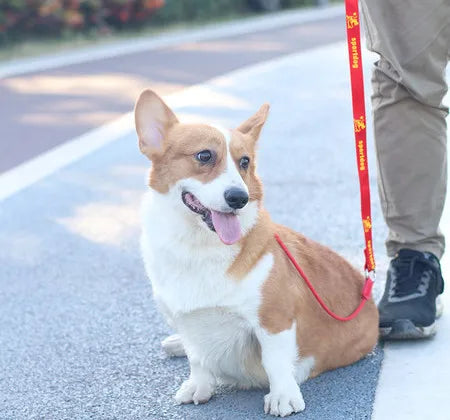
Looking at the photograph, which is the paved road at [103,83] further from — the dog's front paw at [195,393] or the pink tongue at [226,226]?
the pink tongue at [226,226]

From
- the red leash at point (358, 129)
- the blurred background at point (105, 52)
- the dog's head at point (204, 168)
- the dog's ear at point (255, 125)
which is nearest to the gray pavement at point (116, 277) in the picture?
the red leash at point (358, 129)

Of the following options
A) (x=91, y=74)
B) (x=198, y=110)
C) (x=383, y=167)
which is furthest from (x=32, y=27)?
(x=383, y=167)

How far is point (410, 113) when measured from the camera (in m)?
3.85

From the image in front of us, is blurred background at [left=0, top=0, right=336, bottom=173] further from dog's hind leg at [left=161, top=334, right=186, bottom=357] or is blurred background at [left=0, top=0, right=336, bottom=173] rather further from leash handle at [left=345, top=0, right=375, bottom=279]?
leash handle at [left=345, top=0, right=375, bottom=279]

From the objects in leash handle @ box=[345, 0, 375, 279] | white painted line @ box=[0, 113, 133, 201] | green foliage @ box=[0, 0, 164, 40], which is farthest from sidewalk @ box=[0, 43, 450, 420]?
green foliage @ box=[0, 0, 164, 40]

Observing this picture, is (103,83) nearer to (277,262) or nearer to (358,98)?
(358,98)

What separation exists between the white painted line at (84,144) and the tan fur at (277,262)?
355 cm

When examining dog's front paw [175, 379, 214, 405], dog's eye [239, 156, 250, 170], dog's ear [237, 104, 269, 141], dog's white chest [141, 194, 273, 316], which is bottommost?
dog's front paw [175, 379, 214, 405]

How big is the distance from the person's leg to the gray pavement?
42 centimetres

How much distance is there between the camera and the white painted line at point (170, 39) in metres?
14.3

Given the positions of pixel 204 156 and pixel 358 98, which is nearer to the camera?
pixel 204 156

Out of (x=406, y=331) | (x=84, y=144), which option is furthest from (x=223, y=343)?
(x=84, y=144)

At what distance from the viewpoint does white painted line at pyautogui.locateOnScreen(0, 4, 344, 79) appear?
1427 cm

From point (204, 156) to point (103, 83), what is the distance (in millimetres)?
9251
